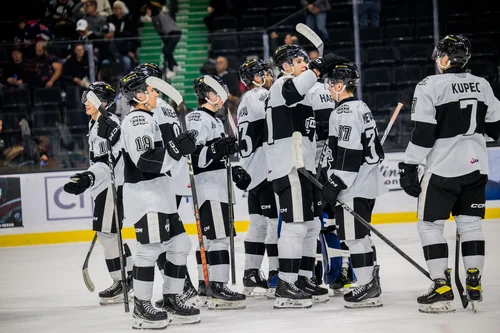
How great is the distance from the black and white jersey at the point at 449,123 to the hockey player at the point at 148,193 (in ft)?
4.39

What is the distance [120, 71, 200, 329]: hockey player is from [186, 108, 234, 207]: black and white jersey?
666 millimetres

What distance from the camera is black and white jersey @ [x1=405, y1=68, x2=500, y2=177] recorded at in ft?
17.3

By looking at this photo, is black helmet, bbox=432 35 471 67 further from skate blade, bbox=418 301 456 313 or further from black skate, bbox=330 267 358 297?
black skate, bbox=330 267 358 297

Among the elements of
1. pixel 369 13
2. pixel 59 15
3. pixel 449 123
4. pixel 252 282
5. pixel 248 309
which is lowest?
pixel 248 309

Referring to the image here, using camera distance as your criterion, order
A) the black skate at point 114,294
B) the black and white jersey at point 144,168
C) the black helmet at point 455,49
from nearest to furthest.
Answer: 1. the black and white jersey at point 144,168
2. the black helmet at point 455,49
3. the black skate at point 114,294

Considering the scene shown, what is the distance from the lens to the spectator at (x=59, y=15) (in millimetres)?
12281

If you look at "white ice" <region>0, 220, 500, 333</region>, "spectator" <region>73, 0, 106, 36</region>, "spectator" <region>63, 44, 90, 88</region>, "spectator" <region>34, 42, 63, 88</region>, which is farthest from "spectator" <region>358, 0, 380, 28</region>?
"spectator" <region>73, 0, 106, 36</region>

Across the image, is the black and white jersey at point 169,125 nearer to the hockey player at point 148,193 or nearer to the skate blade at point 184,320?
the hockey player at point 148,193

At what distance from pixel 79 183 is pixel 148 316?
1.28 metres

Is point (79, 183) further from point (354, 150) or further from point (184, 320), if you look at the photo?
point (354, 150)

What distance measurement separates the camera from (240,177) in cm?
618

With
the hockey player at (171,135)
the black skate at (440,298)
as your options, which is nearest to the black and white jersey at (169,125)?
the hockey player at (171,135)

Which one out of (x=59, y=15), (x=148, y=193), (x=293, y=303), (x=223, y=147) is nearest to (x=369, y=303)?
(x=293, y=303)

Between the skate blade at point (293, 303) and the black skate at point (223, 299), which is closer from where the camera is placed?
the skate blade at point (293, 303)
